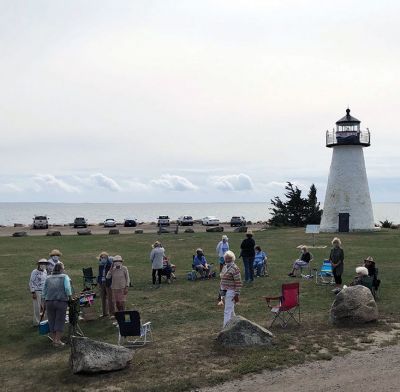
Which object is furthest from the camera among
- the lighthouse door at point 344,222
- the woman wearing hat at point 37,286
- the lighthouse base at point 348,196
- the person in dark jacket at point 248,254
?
the lighthouse base at point 348,196

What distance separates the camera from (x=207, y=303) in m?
15.1

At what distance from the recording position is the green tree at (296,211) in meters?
56.1

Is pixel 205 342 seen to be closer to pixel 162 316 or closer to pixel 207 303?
pixel 162 316

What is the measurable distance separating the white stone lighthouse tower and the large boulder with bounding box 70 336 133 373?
36.4m

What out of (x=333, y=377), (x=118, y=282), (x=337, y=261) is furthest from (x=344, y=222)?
(x=333, y=377)

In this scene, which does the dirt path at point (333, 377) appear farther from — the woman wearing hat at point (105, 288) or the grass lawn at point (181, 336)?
the woman wearing hat at point (105, 288)

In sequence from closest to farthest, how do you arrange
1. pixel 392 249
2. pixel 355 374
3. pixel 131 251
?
pixel 355 374, pixel 392 249, pixel 131 251

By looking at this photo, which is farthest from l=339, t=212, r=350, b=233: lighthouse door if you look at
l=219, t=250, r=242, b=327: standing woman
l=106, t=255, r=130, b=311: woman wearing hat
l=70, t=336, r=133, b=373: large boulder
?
l=70, t=336, r=133, b=373: large boulder

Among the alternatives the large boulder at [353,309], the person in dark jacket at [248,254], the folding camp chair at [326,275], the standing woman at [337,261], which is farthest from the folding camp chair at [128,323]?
the folding camp chair at [326,275]

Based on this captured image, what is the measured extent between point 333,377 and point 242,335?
2.28m

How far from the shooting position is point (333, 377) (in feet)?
28.3

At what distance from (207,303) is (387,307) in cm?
518

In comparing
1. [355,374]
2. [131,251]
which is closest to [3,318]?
[355,374]

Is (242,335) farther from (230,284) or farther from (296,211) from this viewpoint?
(296,211)
